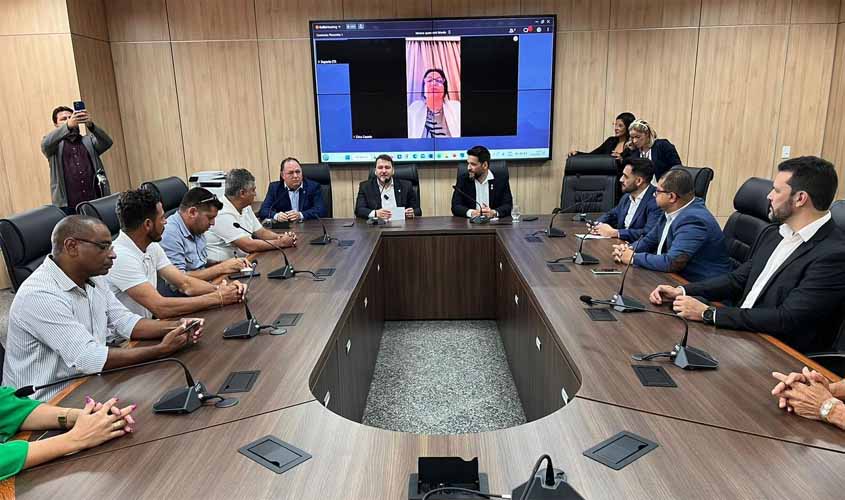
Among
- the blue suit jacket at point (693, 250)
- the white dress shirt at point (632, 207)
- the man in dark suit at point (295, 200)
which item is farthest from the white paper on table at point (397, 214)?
the blue suit jacket at point (693, 250)

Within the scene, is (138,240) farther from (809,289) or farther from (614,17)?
(614,17)

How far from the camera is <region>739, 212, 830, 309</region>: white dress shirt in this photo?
2016 millimetres

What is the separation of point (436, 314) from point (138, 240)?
7.73 feet

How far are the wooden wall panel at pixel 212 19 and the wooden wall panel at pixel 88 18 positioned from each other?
65 centimetres

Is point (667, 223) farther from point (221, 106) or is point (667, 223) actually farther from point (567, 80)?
point (221, 106)

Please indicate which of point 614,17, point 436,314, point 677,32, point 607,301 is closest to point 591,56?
point 614,17

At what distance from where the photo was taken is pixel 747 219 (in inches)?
123

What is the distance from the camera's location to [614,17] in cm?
539

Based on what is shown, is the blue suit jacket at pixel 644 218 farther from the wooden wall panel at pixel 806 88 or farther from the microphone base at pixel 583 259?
the wooden wall panel at pixel 806 88

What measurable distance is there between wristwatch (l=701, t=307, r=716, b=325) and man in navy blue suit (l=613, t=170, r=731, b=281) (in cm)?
74

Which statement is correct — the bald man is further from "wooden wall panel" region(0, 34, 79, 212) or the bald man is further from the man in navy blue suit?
"wooden wall panel" region(0, 34, 79, 212)

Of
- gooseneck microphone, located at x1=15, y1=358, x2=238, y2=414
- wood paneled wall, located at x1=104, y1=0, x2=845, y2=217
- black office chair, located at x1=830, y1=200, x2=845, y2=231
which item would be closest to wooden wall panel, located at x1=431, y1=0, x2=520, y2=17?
wood paneled wall, located at x1=104, y1=0, x2=845, y2=217

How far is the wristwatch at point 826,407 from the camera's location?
138cm

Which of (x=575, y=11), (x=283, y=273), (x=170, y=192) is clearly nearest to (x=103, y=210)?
(x=283, y=273)
